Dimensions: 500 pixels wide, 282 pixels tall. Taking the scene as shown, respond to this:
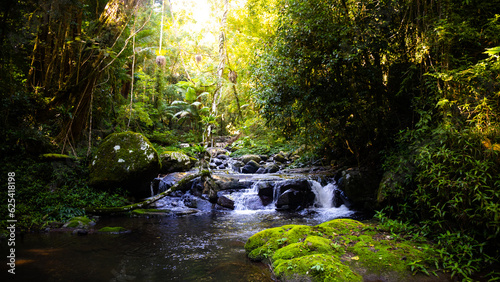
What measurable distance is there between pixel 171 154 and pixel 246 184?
439 centimetres

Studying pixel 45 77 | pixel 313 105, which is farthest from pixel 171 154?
pixel 313 105

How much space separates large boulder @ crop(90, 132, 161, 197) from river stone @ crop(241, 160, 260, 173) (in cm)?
572

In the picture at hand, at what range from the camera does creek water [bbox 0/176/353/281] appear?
3732 millimetres

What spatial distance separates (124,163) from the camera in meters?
8.05

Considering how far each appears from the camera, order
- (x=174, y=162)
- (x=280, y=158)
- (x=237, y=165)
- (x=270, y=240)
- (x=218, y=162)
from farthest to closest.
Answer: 1. (x=218, y=162)
2. (x=280, y=158)
3. (x=237, y=165)
4. (x=174, y=162)
5. (x=270, y=240)

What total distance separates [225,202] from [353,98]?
17.5ft

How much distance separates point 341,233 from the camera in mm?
4676

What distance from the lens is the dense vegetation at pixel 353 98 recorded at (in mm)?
3910

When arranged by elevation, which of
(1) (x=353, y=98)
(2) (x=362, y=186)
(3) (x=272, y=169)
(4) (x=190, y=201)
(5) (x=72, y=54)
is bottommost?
(4) (x=190, y=201)

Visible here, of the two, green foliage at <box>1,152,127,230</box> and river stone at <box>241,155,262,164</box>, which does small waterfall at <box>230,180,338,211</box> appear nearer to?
green foliage at <box>1,152,127,230</box>

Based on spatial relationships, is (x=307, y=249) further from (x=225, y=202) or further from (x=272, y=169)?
(x=272, y=169)

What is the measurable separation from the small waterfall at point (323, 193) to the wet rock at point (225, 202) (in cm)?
297

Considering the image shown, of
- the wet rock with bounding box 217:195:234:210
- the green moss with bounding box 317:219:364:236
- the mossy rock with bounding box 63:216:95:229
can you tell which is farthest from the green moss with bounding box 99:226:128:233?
the green moss with bounding box 317:219:364:236

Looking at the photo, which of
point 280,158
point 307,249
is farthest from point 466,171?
point 280,158
